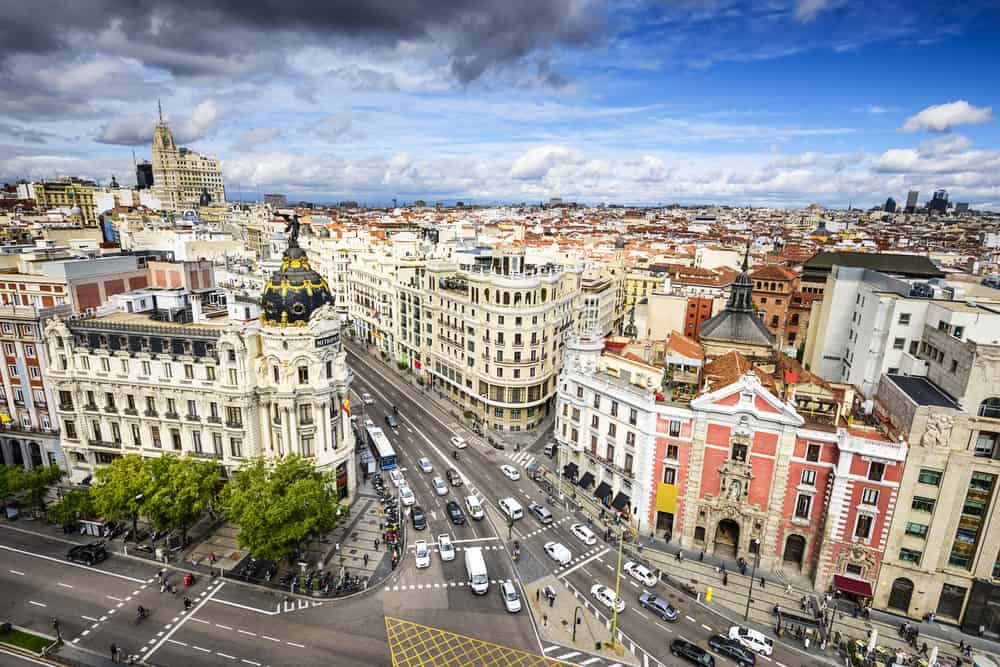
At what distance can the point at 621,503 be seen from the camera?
7175 centimetres

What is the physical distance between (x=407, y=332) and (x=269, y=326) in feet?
202

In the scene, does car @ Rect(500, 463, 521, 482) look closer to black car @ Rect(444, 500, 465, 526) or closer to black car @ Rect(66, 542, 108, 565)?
black car @ Rect(444, 500, 465, 526)

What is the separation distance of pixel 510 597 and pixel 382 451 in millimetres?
35691

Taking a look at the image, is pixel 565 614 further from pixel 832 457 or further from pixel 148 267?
pixel 148 267

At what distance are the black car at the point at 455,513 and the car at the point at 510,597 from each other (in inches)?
563

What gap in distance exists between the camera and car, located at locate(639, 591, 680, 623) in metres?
56.0

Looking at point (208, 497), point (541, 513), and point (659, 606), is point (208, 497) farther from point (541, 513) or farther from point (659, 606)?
point (659, 606)

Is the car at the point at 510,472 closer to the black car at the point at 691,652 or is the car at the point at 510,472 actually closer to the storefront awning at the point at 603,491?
the storefront awning at the point at 603,491

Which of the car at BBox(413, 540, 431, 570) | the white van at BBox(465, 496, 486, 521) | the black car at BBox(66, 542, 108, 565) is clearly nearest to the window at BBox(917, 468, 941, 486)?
the white van at BBox(465, 496, 486, 521)

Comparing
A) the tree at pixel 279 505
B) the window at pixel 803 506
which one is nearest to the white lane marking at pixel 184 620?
the tree at pixel 279 505

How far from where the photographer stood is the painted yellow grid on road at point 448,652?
162 ft

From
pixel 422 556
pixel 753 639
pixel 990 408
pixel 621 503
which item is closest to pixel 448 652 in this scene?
pixel 422 556

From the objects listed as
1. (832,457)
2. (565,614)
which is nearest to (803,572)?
(832,457)

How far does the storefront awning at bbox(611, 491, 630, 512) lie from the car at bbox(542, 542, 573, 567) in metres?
9.82
